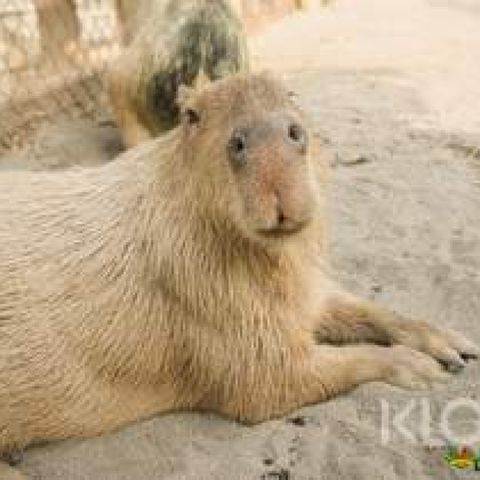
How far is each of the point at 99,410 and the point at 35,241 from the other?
603 millimetres

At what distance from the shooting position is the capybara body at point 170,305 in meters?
3.51

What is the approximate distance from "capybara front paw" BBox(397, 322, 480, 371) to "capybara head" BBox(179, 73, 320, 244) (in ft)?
2.52

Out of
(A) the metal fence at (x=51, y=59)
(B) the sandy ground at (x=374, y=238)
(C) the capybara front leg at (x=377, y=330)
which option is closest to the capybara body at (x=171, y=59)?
(A) the metal fence at (x=51, y=59)

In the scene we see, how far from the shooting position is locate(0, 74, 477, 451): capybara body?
11.5 feet

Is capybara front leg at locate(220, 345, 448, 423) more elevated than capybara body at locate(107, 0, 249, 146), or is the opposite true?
capybara body at locate(107, 0, 249, 146)

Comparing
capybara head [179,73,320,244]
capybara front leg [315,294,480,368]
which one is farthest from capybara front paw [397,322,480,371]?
capybara head [179,73,320,244]

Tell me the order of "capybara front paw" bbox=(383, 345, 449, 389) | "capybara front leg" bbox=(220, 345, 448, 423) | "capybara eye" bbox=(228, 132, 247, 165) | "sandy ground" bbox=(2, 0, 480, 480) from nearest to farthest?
1. "capybara eye" bbox=(228, 132, 247, 165)
2. "sandy ground" bbox=(2, 0, 480, 480)
3. "capybara front leg" bbox=(220, 345, 448, 423)
4. "capybara front paw" bbox=(383, 345, 449, 389)

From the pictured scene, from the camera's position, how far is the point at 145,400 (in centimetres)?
370

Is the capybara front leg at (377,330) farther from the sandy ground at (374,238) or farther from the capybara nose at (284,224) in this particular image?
the capybara nose at (284,224)

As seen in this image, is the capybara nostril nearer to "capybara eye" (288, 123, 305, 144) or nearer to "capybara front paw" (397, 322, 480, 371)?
"capybara eye" (288, 123, 305, 144)

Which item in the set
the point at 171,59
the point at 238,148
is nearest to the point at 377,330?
the point at 238,148

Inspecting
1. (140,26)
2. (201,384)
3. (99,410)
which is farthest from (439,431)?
(140,26)

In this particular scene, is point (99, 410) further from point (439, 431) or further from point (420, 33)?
point (420, 33)

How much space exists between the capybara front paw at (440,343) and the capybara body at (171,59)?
210 cm
